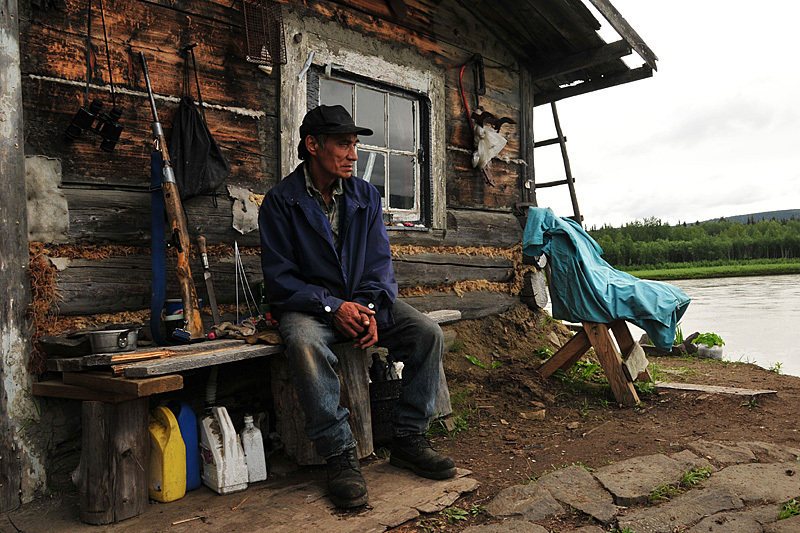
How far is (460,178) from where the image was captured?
5.57 metres

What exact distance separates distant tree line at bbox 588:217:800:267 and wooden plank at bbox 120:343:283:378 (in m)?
24.4

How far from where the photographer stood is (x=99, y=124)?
3.14 meters

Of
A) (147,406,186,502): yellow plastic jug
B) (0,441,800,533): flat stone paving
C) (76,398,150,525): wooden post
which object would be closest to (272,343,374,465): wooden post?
(0,441,800,533): flat stone paving

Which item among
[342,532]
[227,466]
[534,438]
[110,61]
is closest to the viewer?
[342,532]

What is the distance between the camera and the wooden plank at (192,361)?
7.92 feet

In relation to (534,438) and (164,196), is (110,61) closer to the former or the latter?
(164,196)

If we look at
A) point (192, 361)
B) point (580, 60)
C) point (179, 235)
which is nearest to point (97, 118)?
point (179, 235)

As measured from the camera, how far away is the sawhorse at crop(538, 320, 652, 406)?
4.41 meters

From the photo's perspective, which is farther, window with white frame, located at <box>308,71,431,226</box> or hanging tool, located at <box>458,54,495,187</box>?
hanging tool, located at <box>458,54,495,187</box>

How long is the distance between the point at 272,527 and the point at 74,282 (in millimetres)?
1799

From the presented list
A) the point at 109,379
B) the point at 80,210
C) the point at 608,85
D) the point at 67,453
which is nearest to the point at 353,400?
the point at 109,379

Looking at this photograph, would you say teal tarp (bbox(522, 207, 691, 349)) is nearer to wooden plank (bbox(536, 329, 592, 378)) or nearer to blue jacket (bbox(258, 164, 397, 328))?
wooden plank (bbox(536, 329, 592, 378))

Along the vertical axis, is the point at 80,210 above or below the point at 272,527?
above

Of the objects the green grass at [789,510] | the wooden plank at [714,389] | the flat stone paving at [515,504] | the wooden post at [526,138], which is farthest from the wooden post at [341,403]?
Answer: the wooden post at [526,138]
